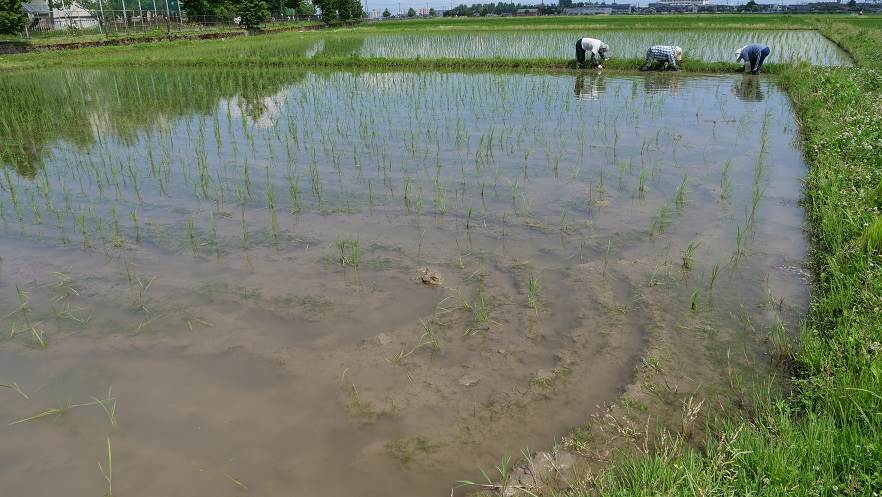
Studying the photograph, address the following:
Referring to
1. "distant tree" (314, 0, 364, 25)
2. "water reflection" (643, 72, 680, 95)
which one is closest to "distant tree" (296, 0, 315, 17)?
"distant tree" (314, 0, 364, 25)

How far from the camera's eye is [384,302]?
3436mm

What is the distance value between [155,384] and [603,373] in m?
2.13

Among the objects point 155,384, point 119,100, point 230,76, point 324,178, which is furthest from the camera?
point 230,76

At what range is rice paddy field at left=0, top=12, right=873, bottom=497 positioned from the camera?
2.32m

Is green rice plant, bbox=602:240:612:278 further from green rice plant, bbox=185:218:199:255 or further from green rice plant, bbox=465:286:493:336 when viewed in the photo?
green rice plant, bbox=185:218:199:255

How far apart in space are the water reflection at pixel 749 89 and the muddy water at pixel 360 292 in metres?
2.86

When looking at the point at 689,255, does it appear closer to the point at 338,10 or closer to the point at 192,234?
the point at 192,234

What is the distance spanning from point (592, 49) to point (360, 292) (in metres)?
11.8

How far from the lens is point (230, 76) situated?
13.6 m

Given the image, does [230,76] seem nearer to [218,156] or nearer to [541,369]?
[218,156]

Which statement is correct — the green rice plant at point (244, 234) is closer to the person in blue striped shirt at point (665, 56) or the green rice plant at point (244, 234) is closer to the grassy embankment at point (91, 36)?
the person in blue striped shirt at point (665, 56)

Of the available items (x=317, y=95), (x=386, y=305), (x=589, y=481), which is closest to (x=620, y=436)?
(x=589, y=481)

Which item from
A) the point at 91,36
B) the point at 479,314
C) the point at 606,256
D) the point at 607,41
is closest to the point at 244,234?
the point at 479,314

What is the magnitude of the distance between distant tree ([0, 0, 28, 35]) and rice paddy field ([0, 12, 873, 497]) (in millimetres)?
17618
